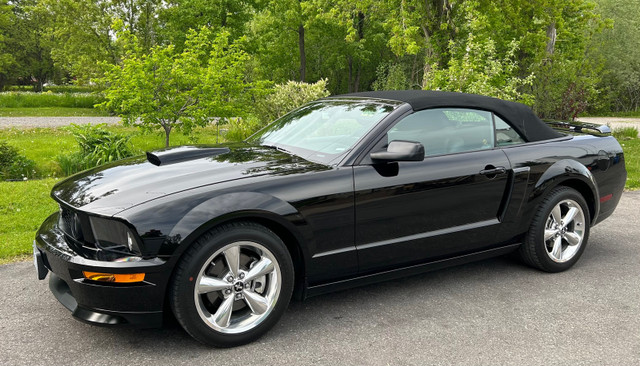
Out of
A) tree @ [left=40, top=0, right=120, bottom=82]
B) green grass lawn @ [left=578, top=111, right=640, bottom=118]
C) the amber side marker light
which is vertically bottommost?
green grass lawn @ [left=578, top=111, right=640, bottom=118]

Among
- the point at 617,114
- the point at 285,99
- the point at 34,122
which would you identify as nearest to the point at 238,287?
the point at 285,99

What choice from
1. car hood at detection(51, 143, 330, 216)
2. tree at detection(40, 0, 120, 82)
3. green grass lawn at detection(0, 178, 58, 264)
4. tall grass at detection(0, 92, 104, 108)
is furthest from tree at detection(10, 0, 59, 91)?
car hood at detection(51, 143, 330, 216)

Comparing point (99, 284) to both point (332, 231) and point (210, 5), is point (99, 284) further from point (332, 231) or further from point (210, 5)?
point (210, 5)

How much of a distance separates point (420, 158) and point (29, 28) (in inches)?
2242

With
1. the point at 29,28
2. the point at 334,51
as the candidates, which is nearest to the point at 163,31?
the point at 334,51

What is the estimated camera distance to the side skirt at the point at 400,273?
3359 mm

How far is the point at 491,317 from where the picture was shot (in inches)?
138

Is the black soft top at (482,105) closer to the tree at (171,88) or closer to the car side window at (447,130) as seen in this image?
the car side window at (447,130)

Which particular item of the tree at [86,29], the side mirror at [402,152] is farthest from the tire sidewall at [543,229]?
the tree at [86,29]

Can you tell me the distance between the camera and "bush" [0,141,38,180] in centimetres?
806

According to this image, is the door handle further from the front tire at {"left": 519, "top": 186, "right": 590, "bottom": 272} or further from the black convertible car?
the front tire at {"left": 519, "top": 186, "right": 590, "bottom": 272}

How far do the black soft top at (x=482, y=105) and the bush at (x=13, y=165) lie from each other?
6.29m

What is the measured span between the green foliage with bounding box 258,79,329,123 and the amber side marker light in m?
9.37

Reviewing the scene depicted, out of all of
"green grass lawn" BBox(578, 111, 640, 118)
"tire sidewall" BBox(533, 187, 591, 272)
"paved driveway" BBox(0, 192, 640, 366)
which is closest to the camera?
"paved driveway" BBox(0, 192, 640, 366)
